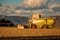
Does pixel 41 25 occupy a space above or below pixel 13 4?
below

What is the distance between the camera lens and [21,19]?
7594mm

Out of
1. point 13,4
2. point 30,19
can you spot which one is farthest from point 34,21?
point 13,4

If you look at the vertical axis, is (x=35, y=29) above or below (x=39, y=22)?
below

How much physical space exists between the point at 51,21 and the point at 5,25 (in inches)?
40.6

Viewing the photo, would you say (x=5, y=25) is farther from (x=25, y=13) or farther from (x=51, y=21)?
(x=51, y=21)

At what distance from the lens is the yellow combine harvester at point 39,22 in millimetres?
7602

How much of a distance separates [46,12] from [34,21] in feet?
1.11

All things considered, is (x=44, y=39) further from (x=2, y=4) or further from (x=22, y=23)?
(x=2, y=4)

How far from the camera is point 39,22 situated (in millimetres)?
7641

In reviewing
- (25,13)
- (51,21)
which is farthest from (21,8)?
(51,21)

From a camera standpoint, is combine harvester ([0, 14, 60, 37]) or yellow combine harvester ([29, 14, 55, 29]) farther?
yellow combine harvester ([29, 14, 55, 29])

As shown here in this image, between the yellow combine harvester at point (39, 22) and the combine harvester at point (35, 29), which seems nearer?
the combine harvester at point (35, 29)

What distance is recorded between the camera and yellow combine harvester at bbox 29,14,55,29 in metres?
7.60

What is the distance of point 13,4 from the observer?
25.0 ft
